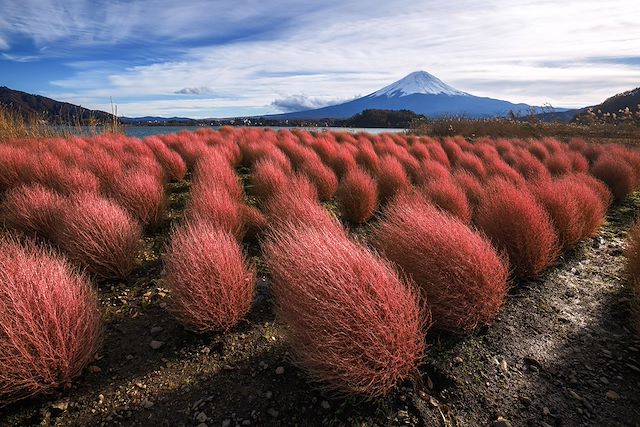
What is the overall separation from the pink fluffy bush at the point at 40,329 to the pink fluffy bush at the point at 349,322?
1.13 m

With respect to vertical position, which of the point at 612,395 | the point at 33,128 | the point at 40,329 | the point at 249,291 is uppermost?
the point at 33,128

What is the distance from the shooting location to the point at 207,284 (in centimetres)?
219

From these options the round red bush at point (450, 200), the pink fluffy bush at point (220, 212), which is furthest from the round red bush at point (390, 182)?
the pink fluffy bush at point (220, 212)

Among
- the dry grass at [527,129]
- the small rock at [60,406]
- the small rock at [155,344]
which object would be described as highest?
the dry grass at [527,129]

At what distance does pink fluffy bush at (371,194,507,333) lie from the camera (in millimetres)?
2240

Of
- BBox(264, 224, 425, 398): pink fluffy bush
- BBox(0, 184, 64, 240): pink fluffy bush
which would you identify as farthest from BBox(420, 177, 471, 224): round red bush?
BBox(0, 184, 64, 240): pink fluffy bush

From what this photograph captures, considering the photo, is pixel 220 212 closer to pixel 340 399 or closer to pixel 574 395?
pixel 340 399

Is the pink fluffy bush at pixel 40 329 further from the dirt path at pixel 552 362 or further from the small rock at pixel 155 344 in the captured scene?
the dirt path at pixel 552 362

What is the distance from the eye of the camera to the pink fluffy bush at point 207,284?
2.19 metres

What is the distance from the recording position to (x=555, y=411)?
1.71 m

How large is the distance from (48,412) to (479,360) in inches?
90.4

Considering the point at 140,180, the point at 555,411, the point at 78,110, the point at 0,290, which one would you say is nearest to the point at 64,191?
the point at 140,180

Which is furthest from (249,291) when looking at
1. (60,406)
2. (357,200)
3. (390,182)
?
(390,182)

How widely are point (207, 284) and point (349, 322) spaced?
0.98 meters
